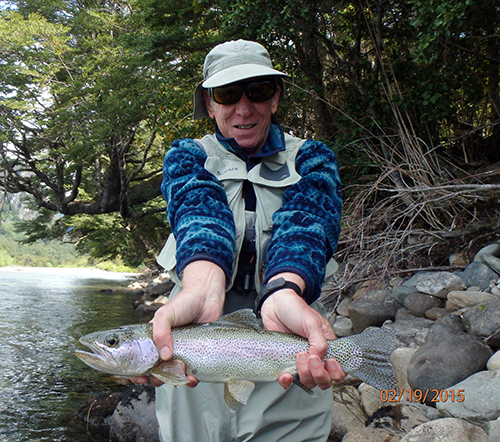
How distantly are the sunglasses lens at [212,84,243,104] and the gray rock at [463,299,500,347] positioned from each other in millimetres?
3592

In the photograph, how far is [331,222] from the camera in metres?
A: 2.35

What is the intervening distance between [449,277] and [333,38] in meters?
7.33

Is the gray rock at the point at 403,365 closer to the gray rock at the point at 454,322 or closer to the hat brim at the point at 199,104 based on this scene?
the gray rock at the point at 454,322

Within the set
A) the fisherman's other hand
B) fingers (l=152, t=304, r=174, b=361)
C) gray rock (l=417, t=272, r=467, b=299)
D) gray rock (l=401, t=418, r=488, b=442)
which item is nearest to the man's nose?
the fisherman's other hand

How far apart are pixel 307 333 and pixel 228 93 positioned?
1.35 metres

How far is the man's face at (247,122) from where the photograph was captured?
248 centimetres

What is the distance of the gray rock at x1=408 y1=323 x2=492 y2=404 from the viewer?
13.7ft

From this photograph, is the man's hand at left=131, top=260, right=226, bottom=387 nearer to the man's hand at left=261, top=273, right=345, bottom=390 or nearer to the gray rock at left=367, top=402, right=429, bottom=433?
the man's hand at left=261, top=273, right=345, bottom=390

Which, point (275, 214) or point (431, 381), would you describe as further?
point (431, 381)

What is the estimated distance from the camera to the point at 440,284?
6.44m

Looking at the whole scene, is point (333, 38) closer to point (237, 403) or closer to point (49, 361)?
point (49, 361)

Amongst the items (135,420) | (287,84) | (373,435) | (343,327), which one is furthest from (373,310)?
(287,84)

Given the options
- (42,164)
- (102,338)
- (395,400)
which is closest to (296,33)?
(395,400)

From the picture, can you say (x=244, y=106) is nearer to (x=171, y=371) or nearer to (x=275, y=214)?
(x=275, y=214)
